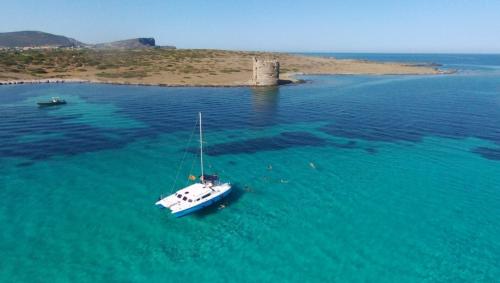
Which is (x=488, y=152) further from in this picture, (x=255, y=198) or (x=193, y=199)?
(x=193, y=199)

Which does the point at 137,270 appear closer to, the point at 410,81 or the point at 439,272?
the point at 439,272

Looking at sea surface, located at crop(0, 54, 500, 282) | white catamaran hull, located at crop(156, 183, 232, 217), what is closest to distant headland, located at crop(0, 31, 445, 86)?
sea surface, located at crop(0, 54, 500, 282)

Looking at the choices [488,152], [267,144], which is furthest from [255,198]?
[488,152]

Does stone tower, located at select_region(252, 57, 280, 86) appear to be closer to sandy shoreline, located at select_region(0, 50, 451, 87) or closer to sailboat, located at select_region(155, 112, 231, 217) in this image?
sandy shoreline, located at select_region(0, 50, 451, 87)

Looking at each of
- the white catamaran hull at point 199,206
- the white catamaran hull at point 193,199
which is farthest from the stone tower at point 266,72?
the white catamaran hull at point 193,199

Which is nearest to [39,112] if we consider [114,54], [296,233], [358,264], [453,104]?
[296,233]

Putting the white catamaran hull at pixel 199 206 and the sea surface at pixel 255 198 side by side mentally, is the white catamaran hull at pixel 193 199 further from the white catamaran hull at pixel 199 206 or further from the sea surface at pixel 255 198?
the sea surface at pixel 255 198
